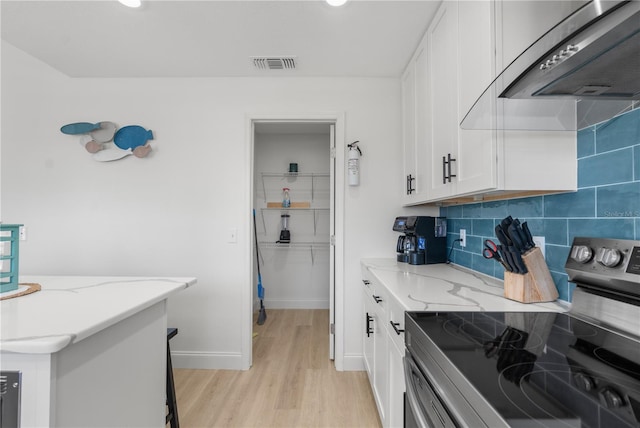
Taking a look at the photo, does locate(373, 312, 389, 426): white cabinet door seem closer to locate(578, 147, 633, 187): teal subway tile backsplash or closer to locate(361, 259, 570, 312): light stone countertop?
locate(361, 259, 570, 312): light stone countertop

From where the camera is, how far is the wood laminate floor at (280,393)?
5.85 feet

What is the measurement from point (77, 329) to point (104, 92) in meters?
2.37

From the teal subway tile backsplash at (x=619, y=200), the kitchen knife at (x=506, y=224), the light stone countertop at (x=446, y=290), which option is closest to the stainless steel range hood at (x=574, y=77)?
the teal subway tile backsplash at (x=619, y=200)

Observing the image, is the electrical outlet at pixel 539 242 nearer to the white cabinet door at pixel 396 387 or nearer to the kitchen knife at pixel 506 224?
the kitchen knife at pixel 506 224

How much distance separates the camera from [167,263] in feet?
7.99

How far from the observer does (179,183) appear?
244 cm

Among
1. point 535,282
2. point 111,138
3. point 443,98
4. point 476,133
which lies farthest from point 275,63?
point 535,282

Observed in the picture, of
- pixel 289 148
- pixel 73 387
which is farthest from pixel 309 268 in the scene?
pixel 73 387

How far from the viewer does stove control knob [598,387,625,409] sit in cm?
54

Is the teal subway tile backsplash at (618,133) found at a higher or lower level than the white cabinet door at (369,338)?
higher

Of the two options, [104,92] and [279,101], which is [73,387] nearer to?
[279,101]

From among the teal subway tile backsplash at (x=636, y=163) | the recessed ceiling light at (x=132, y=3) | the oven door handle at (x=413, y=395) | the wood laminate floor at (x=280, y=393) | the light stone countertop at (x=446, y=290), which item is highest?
the recessed ceiling light at (x=132, y=3)

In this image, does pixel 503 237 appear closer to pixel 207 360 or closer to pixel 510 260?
pixel 510 260

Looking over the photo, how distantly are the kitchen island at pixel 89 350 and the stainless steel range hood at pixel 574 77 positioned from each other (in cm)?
141
